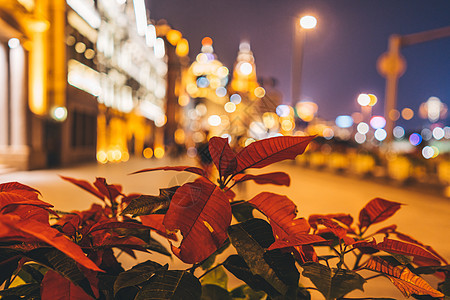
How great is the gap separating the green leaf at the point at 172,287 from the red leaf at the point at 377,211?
1.90 feet

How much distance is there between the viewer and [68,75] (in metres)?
9.23

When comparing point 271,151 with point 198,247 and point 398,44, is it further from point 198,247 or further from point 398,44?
point 398,44

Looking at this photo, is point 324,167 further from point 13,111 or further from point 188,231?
point 188,231

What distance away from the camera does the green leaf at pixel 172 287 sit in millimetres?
635

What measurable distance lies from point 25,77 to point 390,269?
11.2 meters

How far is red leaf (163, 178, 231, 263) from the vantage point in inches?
25.7

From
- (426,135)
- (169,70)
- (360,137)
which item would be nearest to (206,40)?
(169,70)

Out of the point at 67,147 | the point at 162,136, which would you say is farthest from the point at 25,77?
the point at 162,136

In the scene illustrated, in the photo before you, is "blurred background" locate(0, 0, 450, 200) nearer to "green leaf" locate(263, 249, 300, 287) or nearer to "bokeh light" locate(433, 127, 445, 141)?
"green leaf" locate(263, 249, 300, 287)

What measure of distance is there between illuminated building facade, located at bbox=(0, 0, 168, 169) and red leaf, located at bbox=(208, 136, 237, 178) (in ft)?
2.55

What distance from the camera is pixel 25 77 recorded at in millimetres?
9891

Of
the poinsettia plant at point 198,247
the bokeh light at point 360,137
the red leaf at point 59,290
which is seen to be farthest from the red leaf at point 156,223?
the bokeh light at point 360,137

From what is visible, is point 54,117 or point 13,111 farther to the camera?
point 54,117

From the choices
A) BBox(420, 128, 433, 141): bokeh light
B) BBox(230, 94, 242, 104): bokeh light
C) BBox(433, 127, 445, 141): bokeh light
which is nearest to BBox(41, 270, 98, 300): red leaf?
BBox(230, 94, 242, 104): bokeh light
